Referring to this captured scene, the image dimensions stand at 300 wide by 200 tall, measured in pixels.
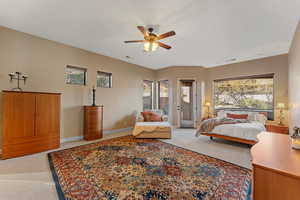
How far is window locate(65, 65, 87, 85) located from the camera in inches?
155

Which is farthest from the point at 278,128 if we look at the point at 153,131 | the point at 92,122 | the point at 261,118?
the point at 92,122

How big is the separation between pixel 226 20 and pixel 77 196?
3.75 m

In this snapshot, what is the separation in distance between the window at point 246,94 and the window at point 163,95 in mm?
2207

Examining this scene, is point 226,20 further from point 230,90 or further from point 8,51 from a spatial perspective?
point 8,51

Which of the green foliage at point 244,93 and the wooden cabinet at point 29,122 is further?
the green foliage at point 244,93

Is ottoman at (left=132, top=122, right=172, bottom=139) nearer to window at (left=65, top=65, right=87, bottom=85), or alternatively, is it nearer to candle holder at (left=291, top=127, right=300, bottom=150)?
window at (left=65, top=65, right=87, bottom=85)

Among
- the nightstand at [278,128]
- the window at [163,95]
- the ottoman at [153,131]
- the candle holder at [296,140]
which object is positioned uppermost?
the window at [163,95]

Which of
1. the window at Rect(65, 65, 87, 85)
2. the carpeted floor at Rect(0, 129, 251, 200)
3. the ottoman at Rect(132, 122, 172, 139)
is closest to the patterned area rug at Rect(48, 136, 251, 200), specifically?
the carpeted floor at Rect(0, 129, 251, 200)

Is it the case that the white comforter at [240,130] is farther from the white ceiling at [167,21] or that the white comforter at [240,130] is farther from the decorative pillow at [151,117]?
the white ceiling at [167,21]

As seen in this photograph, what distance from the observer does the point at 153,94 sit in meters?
6.79

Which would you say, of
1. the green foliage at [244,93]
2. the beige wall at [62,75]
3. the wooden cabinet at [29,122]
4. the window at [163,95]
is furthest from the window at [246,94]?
the wooden cabinet at [29,122]

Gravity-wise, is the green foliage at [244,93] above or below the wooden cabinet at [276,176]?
above

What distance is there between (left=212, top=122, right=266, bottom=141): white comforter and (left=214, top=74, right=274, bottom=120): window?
6.08ft

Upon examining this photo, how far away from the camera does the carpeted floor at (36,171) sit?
1714 millimetres
